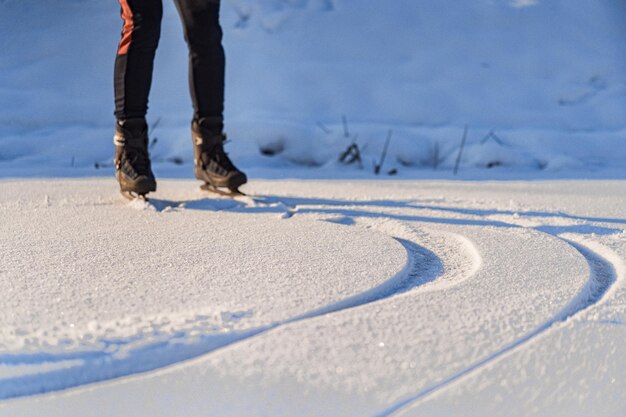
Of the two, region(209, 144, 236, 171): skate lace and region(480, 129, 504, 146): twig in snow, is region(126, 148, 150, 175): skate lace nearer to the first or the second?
region(209, 144, 236, 171): skate lace

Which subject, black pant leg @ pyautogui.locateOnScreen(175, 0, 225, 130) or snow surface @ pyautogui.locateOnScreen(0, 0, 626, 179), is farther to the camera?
snow surface @ pyautogui.locateOnScreen(0, 0, 626, 179)

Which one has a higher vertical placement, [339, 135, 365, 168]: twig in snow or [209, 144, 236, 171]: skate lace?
[209, 144, 236, 171]: skate lace

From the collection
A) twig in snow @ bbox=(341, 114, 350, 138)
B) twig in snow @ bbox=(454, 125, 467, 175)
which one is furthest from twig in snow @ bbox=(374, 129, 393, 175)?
twig in snow @ bbox=(454, 125, 467, 175)

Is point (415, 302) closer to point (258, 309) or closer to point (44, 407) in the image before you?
point (258, 309)

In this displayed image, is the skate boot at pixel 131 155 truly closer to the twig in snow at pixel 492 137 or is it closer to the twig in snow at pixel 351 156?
the twig in snow at pixel 351 156

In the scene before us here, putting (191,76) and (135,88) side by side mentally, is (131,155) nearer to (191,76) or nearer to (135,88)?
(135,88)

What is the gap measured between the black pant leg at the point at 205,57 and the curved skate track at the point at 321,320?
1.95 ft

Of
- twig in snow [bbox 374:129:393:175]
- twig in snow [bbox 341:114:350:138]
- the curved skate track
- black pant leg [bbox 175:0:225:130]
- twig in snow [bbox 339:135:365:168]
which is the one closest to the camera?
the curved skate track

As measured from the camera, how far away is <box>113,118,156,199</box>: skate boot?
1881 millimetres

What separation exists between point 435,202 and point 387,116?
1.77 m

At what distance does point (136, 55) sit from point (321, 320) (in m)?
1.25

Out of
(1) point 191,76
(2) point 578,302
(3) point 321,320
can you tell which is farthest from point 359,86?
(3) point 321,320

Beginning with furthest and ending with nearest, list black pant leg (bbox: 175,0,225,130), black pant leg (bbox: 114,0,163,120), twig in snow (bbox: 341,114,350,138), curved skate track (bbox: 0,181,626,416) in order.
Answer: twig in snow (bbox: 341,114,350,138)
black pant leg (bbox: 175,0,225,130)
black pant leg (bbox: 114,0,163,120)
curved skate track (bbox: 0,181,626,416)

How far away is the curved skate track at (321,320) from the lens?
2.28ft
